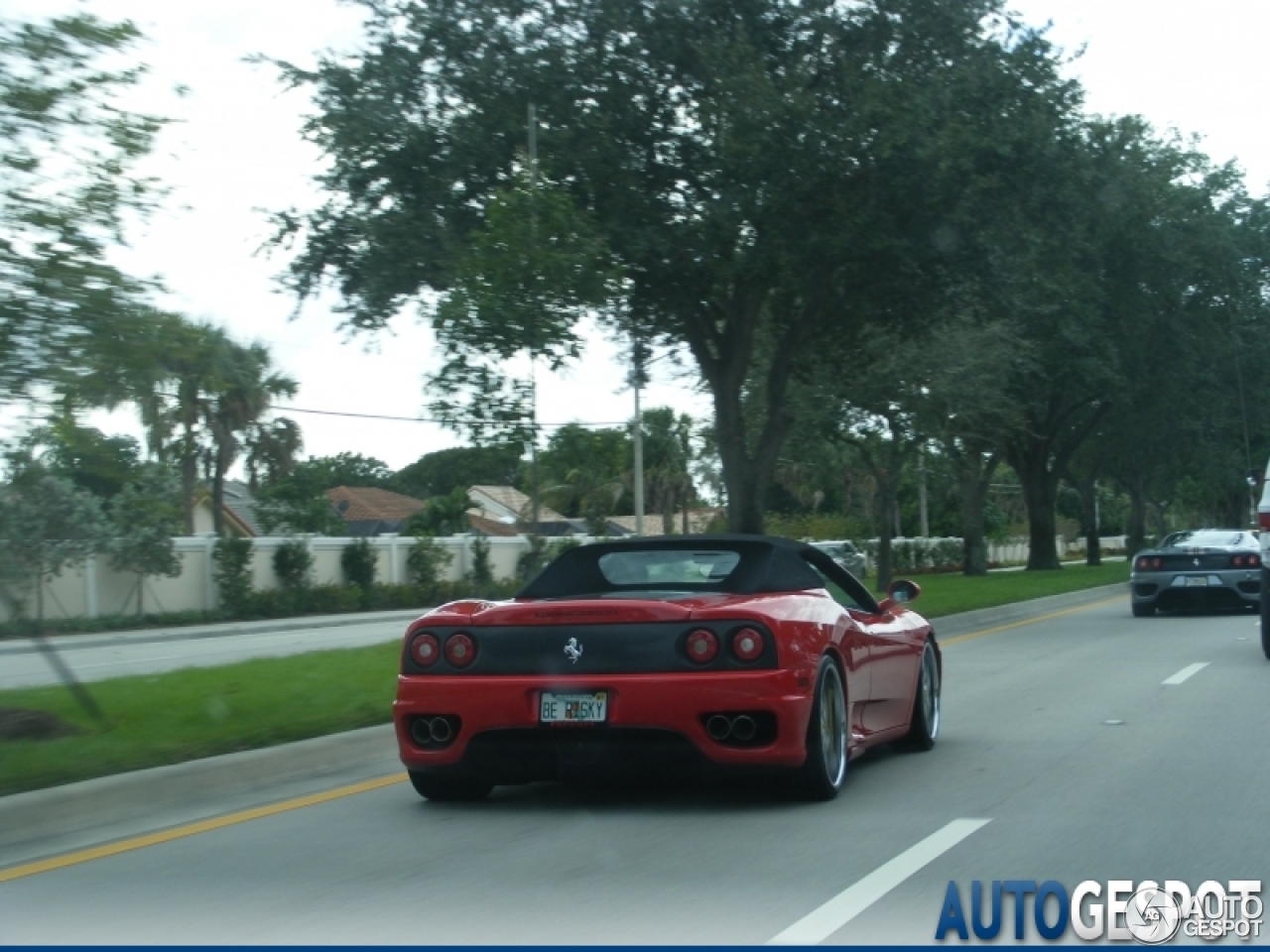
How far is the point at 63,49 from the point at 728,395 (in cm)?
1518

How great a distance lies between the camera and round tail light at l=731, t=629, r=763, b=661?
24.3ft

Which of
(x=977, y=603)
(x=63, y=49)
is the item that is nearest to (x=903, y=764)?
(x=63, y=49)

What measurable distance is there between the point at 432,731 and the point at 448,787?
0.50 meters

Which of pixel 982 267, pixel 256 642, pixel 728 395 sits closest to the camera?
pixel 982 267

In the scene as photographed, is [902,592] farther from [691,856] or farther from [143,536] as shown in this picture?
[143,536]

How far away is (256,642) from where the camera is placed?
26078 millimetres

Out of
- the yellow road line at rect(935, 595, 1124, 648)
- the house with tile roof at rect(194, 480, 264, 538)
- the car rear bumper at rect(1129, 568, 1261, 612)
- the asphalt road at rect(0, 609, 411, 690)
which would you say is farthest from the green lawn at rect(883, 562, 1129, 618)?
the house with tile roof at rect(194, 480, 264, 538)

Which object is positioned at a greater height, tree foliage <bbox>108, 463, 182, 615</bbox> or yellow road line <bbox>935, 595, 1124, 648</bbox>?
tree foliage <bbox>108, 463, 182, 615</bbox>

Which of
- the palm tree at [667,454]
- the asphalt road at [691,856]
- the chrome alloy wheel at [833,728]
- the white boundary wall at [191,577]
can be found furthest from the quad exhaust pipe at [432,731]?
the palm tree at [667,454]

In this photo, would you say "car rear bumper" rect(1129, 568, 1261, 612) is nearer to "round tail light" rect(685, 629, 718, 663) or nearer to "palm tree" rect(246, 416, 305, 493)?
"round tail light" rect(685, 629, 718, 663)

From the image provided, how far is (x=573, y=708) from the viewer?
7.46 m

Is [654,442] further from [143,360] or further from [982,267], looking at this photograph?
[143,360]

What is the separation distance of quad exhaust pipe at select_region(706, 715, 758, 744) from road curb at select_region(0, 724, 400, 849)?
2.60 meters

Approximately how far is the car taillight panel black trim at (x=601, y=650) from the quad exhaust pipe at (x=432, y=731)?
0.80ft
